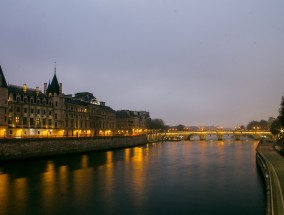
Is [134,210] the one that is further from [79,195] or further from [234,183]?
[234,183]

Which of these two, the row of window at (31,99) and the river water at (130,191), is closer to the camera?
the river water at (130,191)

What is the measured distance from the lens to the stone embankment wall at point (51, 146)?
64.3 metres

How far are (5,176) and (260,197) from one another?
35.2 metres

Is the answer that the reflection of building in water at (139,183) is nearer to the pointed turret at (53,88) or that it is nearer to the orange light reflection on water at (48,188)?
the orange light reflection on water at (48,188)

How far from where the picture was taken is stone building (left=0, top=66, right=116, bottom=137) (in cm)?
7869

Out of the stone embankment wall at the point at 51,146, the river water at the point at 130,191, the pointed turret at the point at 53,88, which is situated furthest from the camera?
the pointed turret at the point at 53,88

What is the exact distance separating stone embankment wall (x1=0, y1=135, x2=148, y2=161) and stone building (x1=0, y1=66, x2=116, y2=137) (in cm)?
636

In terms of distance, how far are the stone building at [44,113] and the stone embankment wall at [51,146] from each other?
6.36m

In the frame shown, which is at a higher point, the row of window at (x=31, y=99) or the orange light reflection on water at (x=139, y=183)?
the row of window at (x=31, y=99)

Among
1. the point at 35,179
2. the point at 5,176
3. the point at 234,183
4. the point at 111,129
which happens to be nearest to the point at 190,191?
the point at 234,183

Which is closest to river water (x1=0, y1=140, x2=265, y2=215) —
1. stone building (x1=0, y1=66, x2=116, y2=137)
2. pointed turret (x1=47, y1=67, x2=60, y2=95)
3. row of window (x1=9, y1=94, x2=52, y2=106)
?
stone building (x1=0, y1=66, x2=116, y2=137)

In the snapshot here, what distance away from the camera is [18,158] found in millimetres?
66000

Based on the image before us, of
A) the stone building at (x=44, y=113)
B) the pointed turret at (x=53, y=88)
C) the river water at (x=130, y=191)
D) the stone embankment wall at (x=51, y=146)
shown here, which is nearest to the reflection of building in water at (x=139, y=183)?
the river water at (x=130, y=191)

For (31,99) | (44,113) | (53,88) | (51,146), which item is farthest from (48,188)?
(53,88)
